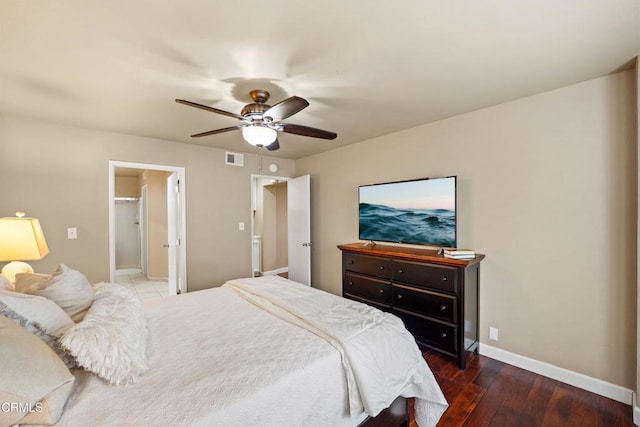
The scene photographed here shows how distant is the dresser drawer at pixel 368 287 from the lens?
Answer: 2982 millimetres

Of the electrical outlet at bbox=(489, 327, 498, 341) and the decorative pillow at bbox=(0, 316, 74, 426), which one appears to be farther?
the electrical outlet at bbox=(489, 327, 498, 341)

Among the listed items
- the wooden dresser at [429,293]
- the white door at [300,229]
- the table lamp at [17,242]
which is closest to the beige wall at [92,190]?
the table lamp at [17,242]

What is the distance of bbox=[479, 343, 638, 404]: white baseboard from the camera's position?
80.0 inches

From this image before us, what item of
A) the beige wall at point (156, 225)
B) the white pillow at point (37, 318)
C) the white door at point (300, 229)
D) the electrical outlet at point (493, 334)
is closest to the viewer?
the white pillow at point (37, 318)

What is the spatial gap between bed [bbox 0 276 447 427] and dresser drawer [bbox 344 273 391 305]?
40.0 inches

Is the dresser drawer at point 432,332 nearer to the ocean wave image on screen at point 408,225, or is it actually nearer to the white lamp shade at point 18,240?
the ocean wave image on screen at point 408,225

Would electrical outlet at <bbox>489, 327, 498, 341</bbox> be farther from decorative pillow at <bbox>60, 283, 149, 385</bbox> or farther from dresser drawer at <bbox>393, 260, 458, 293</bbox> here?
decorative pillow at <bbox>60, 283, 149, 385</bbox>

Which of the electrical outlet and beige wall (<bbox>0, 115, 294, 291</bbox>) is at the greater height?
beige wall (<bbox>0, 115, 294, 291</bbox>)

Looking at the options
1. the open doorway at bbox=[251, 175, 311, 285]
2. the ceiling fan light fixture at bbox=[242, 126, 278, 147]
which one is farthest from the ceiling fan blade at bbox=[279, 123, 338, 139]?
the open doorway at bbox=[251, 175, 311, 285]

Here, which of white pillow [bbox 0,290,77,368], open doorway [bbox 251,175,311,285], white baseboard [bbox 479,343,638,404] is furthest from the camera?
open doorway [bbox 251,175,311,285]

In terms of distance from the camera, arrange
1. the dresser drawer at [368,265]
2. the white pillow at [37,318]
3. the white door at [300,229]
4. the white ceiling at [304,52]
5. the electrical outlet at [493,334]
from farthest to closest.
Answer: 1. the white door at [300,229]
2. the dresser drawer at [368,265]
3. the electrical outlet at [493,334]
4. the white ceiling at [304,52]
5. the white pillow at [37,318]

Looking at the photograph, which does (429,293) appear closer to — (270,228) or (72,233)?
(72,233)

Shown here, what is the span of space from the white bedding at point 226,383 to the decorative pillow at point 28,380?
0.25 feet

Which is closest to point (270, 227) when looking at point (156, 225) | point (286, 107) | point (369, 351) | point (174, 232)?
point (156, 225)
